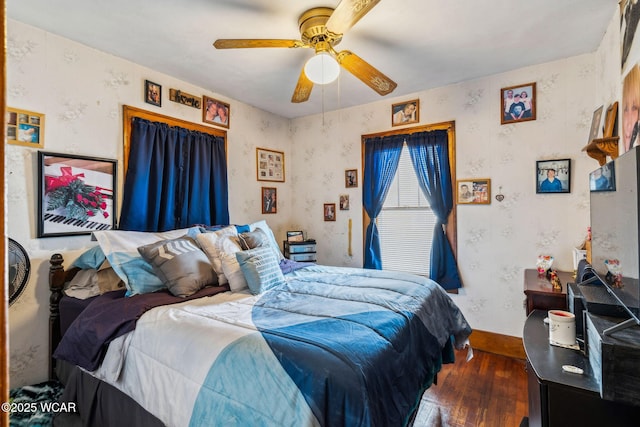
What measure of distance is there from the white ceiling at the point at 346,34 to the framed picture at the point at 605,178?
116cm

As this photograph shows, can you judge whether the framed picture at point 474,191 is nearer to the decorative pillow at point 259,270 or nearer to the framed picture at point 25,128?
the decorative pillow at point 259,270

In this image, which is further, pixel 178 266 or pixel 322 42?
pixel 178 266

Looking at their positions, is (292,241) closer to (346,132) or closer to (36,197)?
(346,132)

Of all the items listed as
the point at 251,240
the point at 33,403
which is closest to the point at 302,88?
the point at 251,240

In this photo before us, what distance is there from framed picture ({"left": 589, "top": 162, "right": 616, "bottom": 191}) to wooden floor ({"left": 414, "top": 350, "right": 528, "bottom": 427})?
58.6 inches

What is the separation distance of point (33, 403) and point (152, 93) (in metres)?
2.36

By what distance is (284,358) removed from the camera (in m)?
1.15

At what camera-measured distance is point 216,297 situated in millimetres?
1909

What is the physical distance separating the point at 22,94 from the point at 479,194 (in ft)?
12.0

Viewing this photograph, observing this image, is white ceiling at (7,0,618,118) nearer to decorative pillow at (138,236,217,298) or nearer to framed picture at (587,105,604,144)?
framed picture at (587,105,604,144)

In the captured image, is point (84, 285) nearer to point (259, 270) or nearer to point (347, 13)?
point (259, 270)

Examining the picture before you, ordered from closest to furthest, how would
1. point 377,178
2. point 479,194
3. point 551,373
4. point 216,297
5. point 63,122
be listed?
point 551,373 → point 216,297 → point 63,122 → point 479,194 → point 377,178

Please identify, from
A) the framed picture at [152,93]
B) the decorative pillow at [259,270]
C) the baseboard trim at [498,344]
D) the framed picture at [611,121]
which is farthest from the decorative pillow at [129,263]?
the framed picture at [611,121]

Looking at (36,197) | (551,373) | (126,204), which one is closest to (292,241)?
(126,204)
